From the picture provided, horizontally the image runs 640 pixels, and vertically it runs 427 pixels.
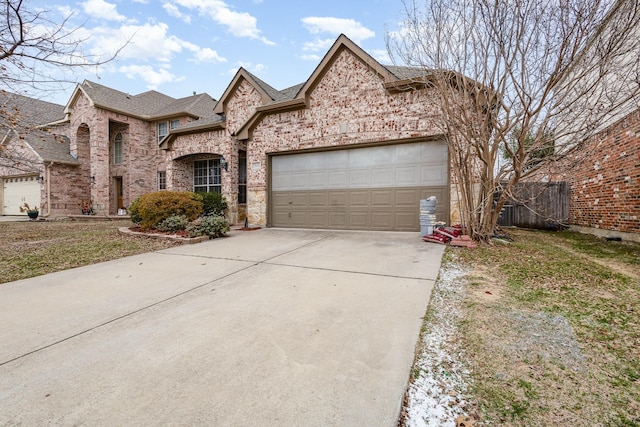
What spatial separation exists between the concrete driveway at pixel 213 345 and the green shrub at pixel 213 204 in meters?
6.14

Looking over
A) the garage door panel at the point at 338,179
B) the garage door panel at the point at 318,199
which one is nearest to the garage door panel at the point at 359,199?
the garage door panel at the point at 338,179

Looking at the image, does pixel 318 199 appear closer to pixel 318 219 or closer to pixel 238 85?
pixel 318 219

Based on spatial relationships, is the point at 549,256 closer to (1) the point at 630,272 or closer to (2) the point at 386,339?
(1) the point at 630,272

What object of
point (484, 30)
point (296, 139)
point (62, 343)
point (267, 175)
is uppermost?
point (484, 30)

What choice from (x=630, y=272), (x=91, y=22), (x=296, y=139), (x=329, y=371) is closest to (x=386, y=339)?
(x=329, y=371)

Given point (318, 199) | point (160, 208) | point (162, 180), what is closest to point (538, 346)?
point (318, 199)

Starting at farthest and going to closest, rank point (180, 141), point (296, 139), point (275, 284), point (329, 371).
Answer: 1. point (180, 141)
2. point (296, 139)
3. point (275, 284)
4. point (329, 371)

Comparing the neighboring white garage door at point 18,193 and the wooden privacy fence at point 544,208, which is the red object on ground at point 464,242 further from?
the neighboring white garage door at point 18,193

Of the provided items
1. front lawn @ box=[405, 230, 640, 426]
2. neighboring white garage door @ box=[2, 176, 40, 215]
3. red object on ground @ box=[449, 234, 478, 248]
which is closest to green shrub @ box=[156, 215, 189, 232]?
front lawn @ box=[405, 230, 640, 426]

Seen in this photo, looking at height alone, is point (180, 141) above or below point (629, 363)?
above

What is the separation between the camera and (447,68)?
233 inches

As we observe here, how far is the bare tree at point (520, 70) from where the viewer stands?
14.7ft

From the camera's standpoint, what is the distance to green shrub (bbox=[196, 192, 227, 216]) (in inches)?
408

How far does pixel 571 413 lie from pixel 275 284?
9.66 feet
